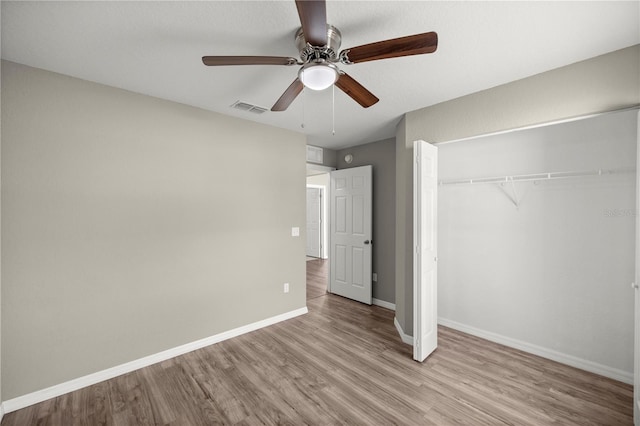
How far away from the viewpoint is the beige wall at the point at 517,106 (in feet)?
6.41

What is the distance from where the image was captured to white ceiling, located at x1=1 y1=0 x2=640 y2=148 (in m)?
1.52

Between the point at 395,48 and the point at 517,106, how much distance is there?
5.53 ft

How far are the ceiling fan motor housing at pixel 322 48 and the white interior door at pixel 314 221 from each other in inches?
256

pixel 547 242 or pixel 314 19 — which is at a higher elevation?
pixel 314 19

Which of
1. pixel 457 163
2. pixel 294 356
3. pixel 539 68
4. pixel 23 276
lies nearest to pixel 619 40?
pixel 539 68

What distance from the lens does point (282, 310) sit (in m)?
3.65

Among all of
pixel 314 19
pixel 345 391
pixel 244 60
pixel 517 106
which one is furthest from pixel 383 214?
pixel 314 19

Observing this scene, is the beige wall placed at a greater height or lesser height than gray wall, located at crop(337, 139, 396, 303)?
greater

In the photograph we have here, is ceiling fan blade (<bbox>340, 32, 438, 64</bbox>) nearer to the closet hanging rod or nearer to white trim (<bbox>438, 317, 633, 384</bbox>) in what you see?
the closet hanging rod

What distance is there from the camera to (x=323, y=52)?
4.95 ft

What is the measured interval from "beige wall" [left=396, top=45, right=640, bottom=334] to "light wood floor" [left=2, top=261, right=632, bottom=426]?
0.72 meters

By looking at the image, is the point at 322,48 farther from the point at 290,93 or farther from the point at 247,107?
the point at 247,107

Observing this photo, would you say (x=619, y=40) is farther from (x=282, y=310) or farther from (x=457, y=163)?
(x=282, y=310)

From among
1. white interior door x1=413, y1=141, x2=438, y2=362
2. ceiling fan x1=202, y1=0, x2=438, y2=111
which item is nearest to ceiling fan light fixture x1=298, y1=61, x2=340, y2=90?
ceiling fan x1=202, y1=0, x2=438, y2=111
